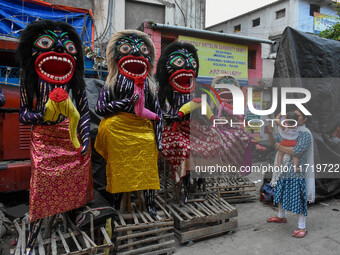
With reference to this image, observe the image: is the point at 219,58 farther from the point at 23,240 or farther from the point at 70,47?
the point at 23,240

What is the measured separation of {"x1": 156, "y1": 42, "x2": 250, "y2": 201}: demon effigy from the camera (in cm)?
327

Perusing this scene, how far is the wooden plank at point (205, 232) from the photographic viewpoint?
2.93 m

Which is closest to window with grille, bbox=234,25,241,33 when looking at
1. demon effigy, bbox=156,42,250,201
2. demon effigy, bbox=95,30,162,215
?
demon effigy, bbox=156,42,250,201

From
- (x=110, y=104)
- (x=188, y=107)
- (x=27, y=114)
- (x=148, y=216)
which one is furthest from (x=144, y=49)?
(x=148, y=216)

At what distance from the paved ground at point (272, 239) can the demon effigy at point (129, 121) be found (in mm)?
862

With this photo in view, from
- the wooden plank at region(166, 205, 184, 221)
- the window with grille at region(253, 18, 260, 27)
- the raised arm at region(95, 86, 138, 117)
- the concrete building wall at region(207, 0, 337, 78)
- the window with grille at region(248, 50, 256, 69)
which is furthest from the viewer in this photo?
the window with grille at region(253, 18, 260, 27)

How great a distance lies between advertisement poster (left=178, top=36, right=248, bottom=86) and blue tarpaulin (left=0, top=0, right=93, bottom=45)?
2.91 meters

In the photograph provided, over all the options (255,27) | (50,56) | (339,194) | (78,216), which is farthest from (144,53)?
(255,27)

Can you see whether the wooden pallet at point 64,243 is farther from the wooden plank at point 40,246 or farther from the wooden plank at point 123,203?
the wooden plank at point 123,203

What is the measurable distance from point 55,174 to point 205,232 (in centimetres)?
177

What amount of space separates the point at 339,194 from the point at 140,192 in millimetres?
3713

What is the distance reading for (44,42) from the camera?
2.50 meters

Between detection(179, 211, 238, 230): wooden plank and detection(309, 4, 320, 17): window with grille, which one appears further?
detection(309, 4, 320, 17): window with grille

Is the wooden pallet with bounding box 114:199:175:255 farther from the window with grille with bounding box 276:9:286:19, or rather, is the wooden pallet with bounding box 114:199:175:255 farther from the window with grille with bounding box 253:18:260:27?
the window with grille with bounding box 253:18:260:27
